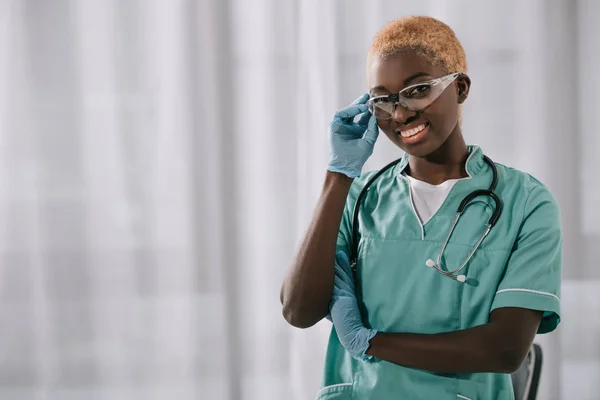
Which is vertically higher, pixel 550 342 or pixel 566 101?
pixel 566 101

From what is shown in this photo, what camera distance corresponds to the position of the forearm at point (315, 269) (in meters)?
1.19

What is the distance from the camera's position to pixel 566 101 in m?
2.44

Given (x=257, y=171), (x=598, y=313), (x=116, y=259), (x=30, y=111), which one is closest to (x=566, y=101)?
(x=598, y=313)

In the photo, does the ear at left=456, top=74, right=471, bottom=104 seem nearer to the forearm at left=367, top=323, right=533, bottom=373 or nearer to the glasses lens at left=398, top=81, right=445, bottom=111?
the glasses lens at left=398, top=81, right=445, bottom=111

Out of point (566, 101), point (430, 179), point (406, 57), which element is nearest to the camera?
point (406, 57)

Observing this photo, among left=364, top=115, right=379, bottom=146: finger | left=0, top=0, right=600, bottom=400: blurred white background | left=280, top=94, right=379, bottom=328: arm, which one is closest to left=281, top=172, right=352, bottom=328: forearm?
left=280, top=94, right=379, bottom=328: arm

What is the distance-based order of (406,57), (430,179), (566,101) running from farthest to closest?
1. (566,101)
2. (430,179)
3. (406,57)

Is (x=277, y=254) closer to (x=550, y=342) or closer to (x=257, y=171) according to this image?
(x=257, y=171)

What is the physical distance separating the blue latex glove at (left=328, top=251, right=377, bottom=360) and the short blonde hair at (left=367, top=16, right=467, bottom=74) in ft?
1.35

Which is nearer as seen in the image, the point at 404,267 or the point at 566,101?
the point at 404,267

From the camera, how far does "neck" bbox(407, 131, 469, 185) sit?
124cm

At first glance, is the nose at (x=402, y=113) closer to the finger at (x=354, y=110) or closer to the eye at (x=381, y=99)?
the eye at (x=381, y=99)

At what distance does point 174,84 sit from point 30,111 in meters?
0.58

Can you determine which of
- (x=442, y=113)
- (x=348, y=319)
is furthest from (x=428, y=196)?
(x=348, y=319)
